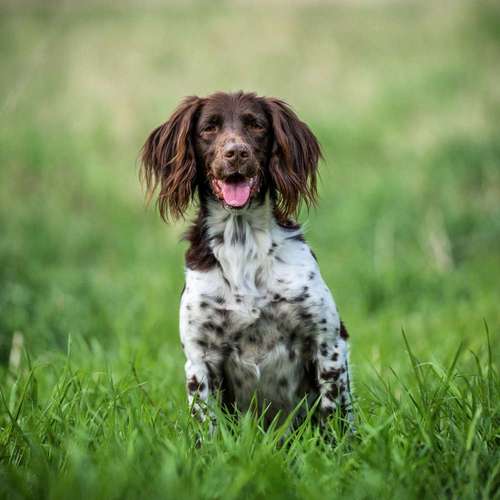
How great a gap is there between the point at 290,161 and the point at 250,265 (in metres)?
0.50

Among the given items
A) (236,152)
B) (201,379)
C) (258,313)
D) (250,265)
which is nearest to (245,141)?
(236,152)

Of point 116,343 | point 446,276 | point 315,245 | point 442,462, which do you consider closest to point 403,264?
point 446,276

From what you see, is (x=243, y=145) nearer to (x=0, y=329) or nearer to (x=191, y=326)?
(x=191, y=326)

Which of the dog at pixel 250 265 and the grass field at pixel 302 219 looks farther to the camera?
the dog at pixel 250 265

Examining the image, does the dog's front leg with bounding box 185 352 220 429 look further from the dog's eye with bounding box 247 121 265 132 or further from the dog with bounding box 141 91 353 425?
the dog's eye with bounding box 247 121 265 132

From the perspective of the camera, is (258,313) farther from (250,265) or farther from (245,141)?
(245,141)

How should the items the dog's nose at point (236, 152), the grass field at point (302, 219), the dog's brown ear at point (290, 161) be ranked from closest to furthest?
the grass field at point (302, 219)
the dog's nose at point (236, 152)
the dog's brown ear at point (290, 161)

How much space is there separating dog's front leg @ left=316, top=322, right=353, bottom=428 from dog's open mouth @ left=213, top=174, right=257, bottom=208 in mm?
635

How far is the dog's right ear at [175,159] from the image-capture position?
324cm

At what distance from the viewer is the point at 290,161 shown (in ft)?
10.6

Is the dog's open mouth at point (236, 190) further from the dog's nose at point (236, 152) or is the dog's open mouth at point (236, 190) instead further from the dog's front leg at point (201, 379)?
the dog's front leg at point (201, 379)

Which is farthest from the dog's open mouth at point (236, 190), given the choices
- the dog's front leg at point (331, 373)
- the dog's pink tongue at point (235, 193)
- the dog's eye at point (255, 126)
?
the dog's front leg at point (331, 373)

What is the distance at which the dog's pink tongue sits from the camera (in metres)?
3.03

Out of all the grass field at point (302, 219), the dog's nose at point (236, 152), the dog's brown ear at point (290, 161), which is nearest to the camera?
the grass field at point (302, 219)
